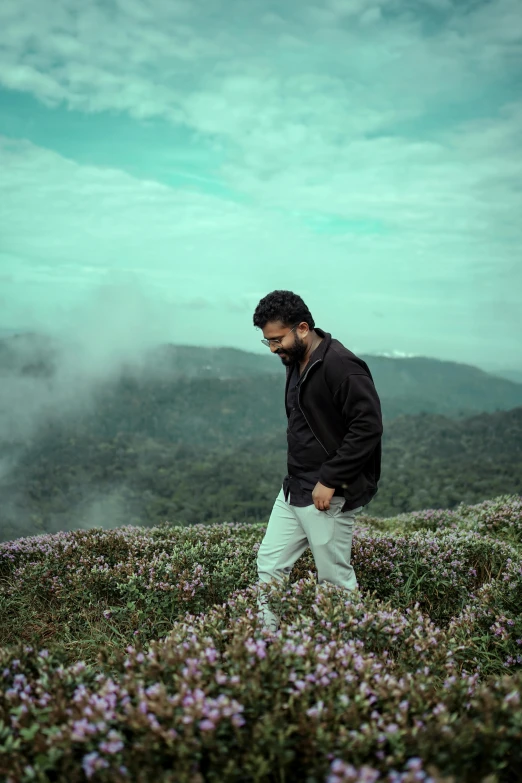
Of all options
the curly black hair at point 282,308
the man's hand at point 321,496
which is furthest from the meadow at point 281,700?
the curly black hair at point 282,308

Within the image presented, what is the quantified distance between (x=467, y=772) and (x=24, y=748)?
2.18 metres

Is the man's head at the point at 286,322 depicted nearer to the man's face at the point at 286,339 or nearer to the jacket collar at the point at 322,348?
the man's face at the point at 286,339

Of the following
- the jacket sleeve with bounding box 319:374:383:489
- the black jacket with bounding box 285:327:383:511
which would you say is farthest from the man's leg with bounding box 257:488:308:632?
the jacket sleeve with bounding box 319:374:383:489

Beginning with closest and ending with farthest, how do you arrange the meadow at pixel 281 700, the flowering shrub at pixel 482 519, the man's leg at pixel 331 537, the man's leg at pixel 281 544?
1. the meadow at pixel 281 700
2. the man's leg at pixel 331 537
3. the man's leg at pixel 281 544
4. the flowering shrub at pixel 482 519

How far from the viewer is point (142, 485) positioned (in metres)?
119

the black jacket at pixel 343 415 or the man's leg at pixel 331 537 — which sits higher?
the black jacket at pixel 343 415

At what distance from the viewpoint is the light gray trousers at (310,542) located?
15.3ft

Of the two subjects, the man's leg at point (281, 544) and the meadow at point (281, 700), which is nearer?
the meadow at point (281, 700)

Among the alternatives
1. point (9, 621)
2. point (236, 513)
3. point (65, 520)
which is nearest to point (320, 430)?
point (9, 621)

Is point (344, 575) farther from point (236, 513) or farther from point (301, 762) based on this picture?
point (236, 513)

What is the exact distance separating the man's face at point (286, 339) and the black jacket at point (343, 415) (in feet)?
0.62

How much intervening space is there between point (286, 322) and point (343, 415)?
3.05ft

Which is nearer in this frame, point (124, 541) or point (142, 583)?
point (142, 583)

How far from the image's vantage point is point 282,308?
463 centimetres
